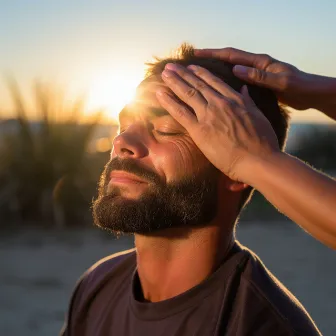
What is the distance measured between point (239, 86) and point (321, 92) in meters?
0.32

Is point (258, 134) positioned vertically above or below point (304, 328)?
above

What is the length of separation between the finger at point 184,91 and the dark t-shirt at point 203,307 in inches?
22.2

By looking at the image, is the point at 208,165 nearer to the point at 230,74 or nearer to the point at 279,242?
the point at 230,74

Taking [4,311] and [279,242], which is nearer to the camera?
[4,311]

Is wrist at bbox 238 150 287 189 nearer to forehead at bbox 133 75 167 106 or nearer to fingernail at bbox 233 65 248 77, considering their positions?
fingernail at bbox 233 65 248 77

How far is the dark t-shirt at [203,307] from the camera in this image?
6.25 ft

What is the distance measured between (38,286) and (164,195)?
17.7 feet

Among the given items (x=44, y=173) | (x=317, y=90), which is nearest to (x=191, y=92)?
(x=317, y=90)

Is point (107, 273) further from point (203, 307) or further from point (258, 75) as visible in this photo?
point (258, 75)

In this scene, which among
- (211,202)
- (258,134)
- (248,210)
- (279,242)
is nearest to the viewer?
(258,134)

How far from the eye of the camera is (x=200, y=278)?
86.5 inches

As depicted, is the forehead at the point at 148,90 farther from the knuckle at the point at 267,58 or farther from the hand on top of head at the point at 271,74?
the knuckle at the point at 267,58

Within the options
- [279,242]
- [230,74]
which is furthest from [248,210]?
[230,74]

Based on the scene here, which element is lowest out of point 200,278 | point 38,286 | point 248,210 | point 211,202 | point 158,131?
point 248,210
